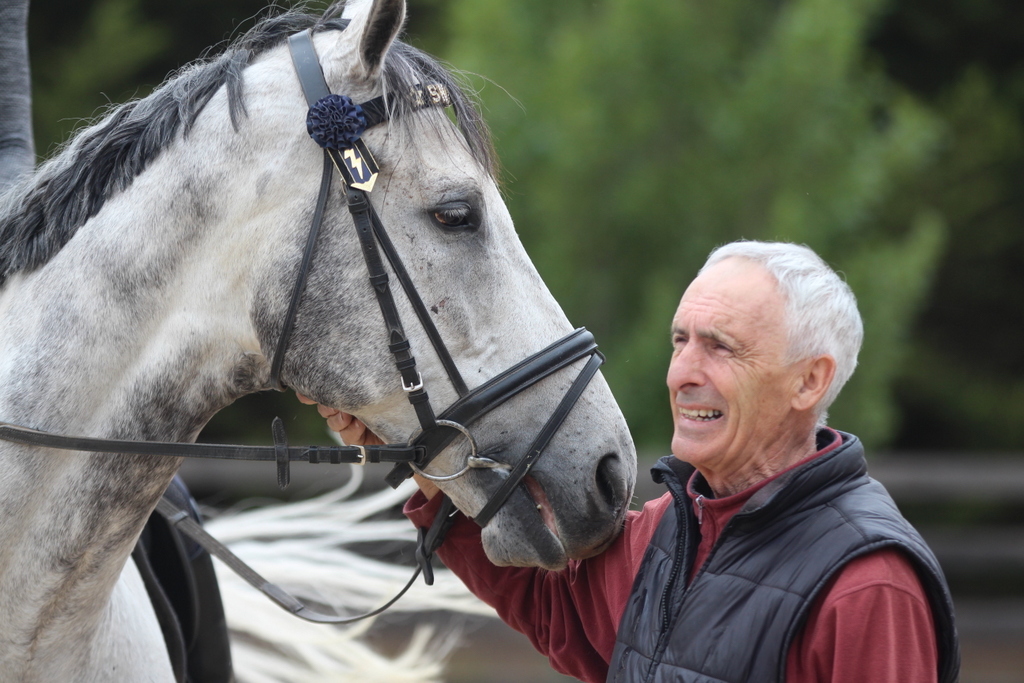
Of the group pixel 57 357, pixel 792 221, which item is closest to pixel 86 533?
pixel 57 357

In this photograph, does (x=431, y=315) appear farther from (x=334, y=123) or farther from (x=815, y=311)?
(x=815, y=311)

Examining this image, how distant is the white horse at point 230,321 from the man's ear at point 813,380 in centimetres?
32

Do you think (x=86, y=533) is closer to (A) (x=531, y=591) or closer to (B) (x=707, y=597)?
(A) (x=531, y=591)

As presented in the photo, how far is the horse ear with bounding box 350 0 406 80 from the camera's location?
5.26 feet

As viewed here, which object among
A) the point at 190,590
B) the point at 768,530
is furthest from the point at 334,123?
the point at 190,590

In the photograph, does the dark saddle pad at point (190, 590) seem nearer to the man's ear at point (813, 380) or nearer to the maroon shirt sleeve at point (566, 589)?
the maroon shirt sleeve at point (566, 589)

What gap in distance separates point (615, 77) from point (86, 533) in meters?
3.81

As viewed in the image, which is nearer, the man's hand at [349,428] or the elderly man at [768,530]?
the elderly man at [768,530]

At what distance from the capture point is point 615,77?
4820 millimetres

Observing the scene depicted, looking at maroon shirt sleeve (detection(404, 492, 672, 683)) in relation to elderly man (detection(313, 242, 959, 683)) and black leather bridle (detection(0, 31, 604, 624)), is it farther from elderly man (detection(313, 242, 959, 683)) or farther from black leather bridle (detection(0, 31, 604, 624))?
black leather bridle (detection(0, 31, 604, 624))

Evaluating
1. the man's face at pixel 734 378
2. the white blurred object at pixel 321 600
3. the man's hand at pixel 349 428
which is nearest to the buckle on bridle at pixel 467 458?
the man's hand at pixel 349 428

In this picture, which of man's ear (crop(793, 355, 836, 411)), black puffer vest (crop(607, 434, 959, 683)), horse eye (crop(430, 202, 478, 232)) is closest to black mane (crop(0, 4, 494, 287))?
horse eye (crop(430, 202, 478, 232))

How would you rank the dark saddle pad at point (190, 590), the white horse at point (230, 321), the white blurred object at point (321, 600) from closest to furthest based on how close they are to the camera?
the white horse at point (230, 321) < the dark saddle pad at point (190, 590) < the white blurred object at point (321, 600)

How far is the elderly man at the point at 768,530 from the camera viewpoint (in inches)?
53.3
